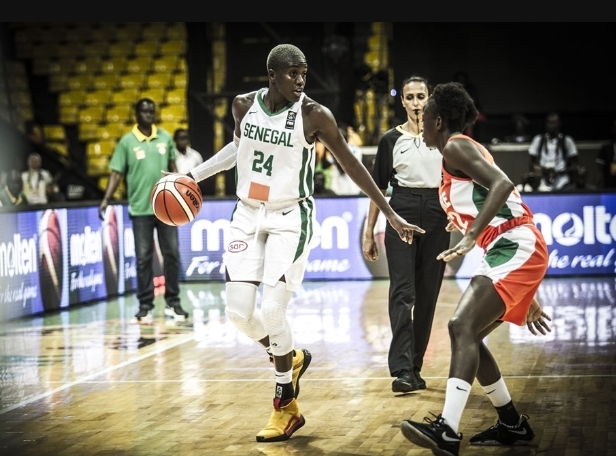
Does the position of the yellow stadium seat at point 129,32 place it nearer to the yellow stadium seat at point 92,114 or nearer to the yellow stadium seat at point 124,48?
the yellow stadium seat at point 124,48

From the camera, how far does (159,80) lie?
23297 millimetres

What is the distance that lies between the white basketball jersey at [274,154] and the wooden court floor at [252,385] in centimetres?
145

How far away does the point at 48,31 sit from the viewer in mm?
24188

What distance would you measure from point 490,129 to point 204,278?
834cm

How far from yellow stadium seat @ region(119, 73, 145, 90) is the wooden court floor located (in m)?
10.8

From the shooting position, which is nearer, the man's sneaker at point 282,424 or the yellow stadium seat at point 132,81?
the man's sneaker at point 282,424

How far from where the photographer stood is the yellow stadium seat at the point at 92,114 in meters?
23.2

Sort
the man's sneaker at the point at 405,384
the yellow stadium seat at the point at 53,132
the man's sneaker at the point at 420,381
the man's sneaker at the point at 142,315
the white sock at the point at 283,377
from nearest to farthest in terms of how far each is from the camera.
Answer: the white sock at the point at 283,377
the man's sneaker at the point at 405,384
the man's sneaker at the point at 420,381
the man's sneaker at the point at 142,315
the yellow stadium seat at the point at 53,132

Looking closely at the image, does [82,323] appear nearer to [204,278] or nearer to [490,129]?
[204,278]

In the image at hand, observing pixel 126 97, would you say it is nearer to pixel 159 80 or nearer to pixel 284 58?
pixel 159 80

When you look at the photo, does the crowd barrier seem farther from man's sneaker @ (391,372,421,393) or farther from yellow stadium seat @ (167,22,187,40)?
yellow stadium seat @ (167,22,187,40)

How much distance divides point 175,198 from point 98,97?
16306 millimetres

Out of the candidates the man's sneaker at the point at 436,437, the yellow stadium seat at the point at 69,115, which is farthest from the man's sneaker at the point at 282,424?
the yellow stadium seat at the point at 69,115

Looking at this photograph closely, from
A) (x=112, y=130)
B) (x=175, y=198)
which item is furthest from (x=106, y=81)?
(x=175, y=198)
